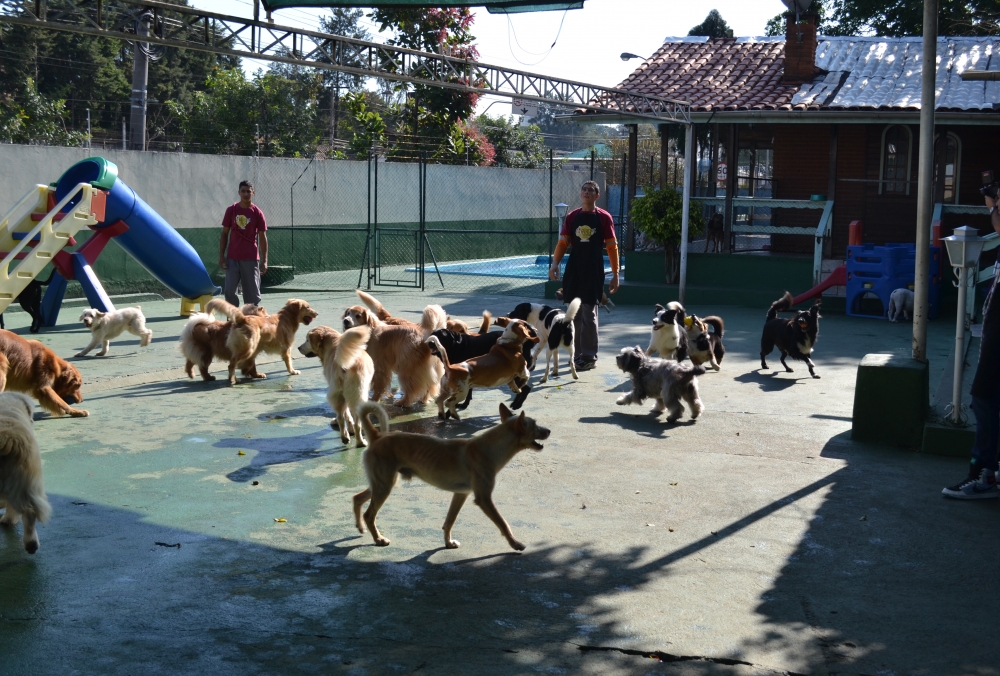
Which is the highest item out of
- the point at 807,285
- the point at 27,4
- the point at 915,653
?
the point at 27,4

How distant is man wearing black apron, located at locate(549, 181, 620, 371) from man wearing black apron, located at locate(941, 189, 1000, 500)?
5094 mm

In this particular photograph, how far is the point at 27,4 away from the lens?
10227 mm

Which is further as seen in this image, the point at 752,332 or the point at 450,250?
the point at 450,250

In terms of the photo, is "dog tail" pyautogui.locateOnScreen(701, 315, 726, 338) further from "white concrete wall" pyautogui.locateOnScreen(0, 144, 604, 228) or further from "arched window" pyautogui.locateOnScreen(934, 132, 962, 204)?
"white concrete wall" pyautogui.locateOnScreen(0, 144, 604, 228)

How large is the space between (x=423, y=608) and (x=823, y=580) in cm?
211

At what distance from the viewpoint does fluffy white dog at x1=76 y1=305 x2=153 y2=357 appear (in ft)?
37.4

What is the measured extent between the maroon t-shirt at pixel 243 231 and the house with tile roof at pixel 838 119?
9341 millimetres

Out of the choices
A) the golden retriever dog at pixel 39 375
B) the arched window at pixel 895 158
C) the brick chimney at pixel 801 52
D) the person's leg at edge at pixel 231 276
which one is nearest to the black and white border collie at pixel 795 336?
the person's leg at edge at pixel 231 276

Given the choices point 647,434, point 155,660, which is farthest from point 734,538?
point 155,660

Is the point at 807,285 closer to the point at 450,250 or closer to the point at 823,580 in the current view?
the point at 450,250

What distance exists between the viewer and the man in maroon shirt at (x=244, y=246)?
13.0 meters

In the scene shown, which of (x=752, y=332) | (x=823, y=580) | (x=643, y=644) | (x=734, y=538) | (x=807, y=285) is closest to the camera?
(x=643, y=644)

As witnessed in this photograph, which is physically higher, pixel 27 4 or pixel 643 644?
pixel 27 4

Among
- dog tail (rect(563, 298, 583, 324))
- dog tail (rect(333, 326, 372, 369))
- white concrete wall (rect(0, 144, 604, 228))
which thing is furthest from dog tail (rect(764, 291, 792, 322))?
white concrete wall (rect(0, 144, 604, 228))
